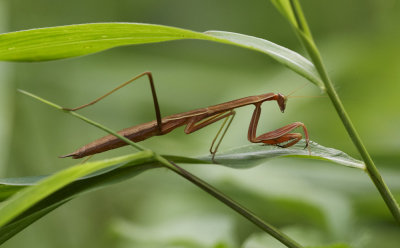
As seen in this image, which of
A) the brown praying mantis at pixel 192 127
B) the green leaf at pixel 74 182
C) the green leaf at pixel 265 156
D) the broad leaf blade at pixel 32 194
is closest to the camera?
the broad leaf blade at pixel 32 194


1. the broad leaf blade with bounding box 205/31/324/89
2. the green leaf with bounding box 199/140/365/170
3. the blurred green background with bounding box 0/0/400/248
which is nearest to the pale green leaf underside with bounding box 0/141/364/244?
the green leaf with bounding box 199/140/365/170

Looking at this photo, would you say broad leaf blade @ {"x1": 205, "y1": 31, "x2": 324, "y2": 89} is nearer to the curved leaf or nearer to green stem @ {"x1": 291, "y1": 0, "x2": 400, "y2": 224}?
green stem @ {"x1": 291, "y1": 0, "x2": 400, "y2": 224}

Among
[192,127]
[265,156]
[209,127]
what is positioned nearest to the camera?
[265,156]

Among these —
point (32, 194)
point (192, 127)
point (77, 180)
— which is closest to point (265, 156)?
point (77, 180)

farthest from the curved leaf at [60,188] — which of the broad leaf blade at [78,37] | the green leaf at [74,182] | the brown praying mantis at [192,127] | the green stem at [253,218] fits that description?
the brown praying mantis at [192,127]

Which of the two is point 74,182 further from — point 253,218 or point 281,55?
point 281,55

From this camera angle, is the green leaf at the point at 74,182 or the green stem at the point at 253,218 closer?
the green leaf at the point at 74,182

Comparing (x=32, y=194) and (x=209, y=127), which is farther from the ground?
(x=32, y=194)

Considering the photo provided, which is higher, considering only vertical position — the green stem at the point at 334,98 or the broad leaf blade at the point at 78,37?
the broad leaf blade at the point at 78,37

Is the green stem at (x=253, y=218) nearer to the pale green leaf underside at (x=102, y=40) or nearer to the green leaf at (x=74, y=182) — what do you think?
the green leaf at (x=74, y=182)
